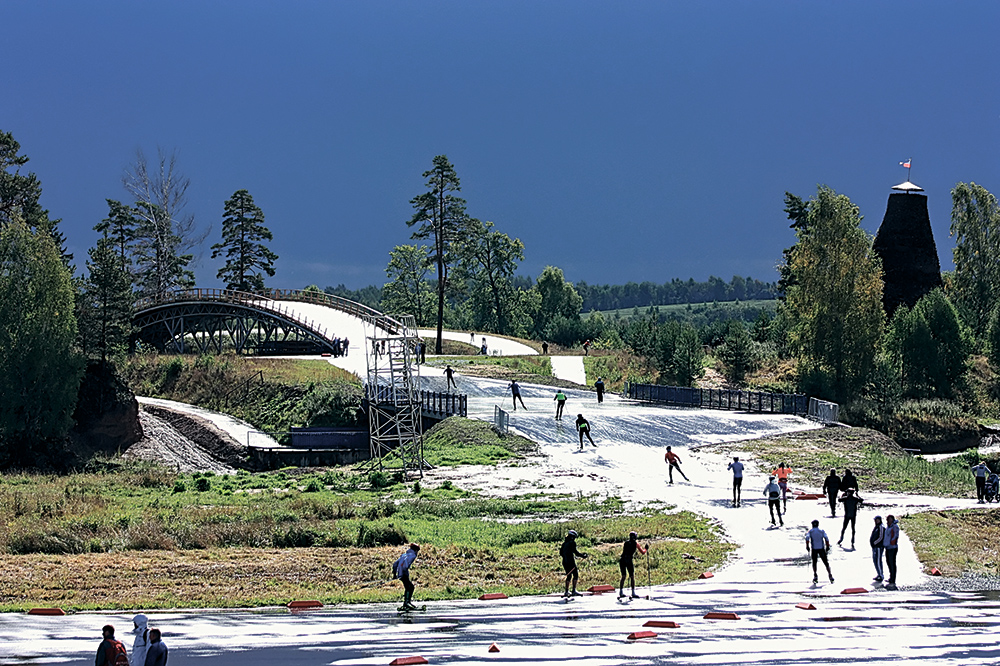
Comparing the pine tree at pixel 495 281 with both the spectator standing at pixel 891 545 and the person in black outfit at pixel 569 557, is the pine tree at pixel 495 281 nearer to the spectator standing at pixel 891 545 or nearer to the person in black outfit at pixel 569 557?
the spectator standing at pixel 891 545

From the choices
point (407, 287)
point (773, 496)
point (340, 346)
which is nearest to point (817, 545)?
point (773, 496)

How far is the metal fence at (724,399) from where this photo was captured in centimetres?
5597

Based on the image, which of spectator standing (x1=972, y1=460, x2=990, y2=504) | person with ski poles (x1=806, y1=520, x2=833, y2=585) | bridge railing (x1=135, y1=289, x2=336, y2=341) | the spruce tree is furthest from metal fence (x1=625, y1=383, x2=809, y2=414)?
bridge railing (x1=135, y1=289, x2=336, y2=341)

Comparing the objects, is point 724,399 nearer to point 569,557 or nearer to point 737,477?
point 737,477

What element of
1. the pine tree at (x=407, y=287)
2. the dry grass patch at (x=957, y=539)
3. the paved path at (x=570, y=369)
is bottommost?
the dry grass patch at (x=957, y=539)

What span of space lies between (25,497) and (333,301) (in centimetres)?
5667

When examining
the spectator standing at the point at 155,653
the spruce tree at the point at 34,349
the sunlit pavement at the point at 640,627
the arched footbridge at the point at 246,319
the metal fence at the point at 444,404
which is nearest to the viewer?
the spectator standing at the point at 155,653

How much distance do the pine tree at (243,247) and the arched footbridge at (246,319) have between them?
20.8m

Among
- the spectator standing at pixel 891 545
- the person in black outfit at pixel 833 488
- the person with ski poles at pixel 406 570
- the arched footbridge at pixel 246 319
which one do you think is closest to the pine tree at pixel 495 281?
the arched footbridge at pixel 246 319

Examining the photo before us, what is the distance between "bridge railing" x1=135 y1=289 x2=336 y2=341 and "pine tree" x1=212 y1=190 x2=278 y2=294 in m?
22.2

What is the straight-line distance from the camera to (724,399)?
2319 inches

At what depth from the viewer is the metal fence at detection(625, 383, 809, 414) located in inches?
2203

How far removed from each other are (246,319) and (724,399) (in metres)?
46.4

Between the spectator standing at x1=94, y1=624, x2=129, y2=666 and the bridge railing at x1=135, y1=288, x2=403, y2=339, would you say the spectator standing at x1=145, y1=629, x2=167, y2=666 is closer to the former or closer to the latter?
the spectator standing at x1=94, y1=624, x2=129, y2=666
